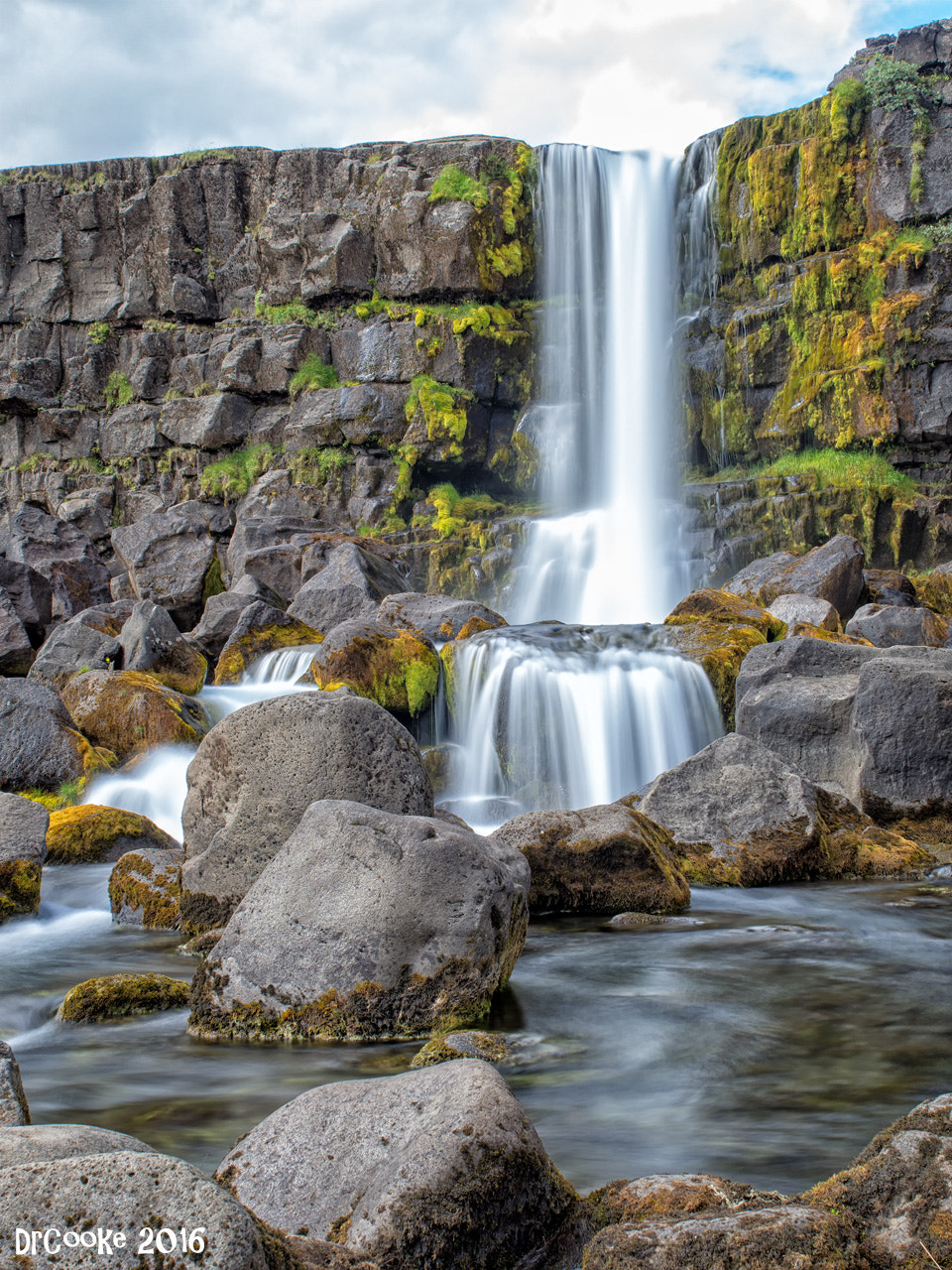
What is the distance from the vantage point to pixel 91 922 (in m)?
6.85

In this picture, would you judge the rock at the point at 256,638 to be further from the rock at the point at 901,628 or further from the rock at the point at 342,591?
the rock at the point at 901,628

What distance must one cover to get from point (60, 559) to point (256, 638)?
7726 mm

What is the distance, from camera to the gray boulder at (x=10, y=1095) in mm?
2725

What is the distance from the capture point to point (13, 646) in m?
15.2

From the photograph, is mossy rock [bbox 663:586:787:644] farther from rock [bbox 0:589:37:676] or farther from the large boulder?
rock [bbox 0:589:37:676]

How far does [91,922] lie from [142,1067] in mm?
2863

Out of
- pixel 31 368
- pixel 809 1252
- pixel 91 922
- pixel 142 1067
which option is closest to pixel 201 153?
pixel 31 368

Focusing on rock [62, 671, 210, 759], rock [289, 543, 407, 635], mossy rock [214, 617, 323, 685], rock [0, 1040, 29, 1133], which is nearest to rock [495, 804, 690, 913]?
rock [0, 1040, 29, 1133]

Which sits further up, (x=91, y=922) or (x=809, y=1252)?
(x=809, y=1252)

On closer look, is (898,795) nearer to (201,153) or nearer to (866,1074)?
(866,1074)

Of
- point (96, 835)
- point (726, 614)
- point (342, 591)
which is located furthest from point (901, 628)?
point (96, 835)

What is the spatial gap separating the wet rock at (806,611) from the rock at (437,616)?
13.0ft

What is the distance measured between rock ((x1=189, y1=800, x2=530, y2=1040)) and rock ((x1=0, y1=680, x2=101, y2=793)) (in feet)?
21.2

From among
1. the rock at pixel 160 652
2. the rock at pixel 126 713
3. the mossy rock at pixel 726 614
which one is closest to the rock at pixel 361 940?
the rock at pixel 126 713
